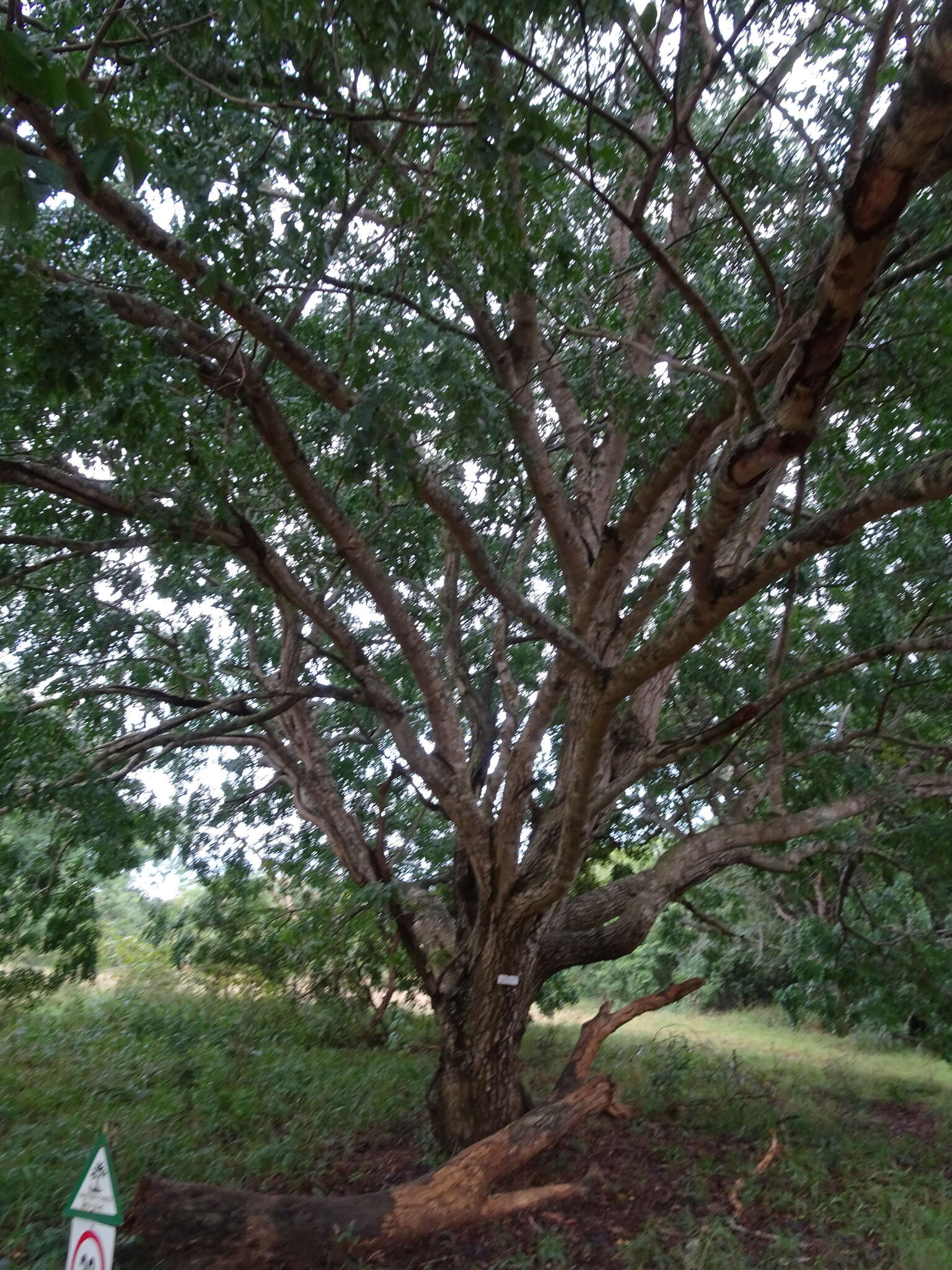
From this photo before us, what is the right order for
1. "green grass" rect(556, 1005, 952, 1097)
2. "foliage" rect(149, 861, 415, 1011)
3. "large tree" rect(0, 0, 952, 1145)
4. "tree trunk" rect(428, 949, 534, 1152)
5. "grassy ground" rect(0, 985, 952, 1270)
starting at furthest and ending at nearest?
"green grass" rect(556, 1005, 952, 1097) → "foliage" rect(149, 861, 415, 1011) → "tree trunk" rect(428, 949, 534, 1152) → "grassy ground" rect(0, 985, 952, 1270) → "large tree" rect(0, 0, 952, 1145)

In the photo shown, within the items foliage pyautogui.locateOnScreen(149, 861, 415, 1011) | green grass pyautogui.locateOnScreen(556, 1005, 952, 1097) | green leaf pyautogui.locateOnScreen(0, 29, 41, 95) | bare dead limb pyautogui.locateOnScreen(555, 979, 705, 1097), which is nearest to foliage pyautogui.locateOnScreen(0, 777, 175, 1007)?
foliage pyautogui.locateOnScreen(149, 861, 415, 1011)

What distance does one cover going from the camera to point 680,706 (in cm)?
1013

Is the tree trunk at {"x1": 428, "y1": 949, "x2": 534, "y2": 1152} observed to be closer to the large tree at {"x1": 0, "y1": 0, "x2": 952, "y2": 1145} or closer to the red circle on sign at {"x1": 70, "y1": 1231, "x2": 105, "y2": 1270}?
the large tree at {"x1": 0, "y1": 0, "x2": 952, "y2": 1145}

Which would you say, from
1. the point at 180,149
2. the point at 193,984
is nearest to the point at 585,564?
the point at 180,149

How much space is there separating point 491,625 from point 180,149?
5.03m

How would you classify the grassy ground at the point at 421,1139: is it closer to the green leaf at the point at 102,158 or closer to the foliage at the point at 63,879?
the foliage at the point at 63,879

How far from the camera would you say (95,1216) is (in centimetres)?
292

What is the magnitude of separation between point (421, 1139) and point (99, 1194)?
467 centimetres

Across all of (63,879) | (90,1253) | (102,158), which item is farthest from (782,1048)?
(102,158)

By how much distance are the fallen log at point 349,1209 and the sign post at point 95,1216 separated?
1.91 meters

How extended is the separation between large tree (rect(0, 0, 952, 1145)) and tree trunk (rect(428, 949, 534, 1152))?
2 centimetres

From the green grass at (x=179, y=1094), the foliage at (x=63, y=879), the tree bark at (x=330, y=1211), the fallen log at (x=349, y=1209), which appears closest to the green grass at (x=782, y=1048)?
the green grass at (x=179, y=1094)

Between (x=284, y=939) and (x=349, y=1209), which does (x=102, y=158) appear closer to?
(x=349, y=1209)

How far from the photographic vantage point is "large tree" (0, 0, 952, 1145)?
410 cm
